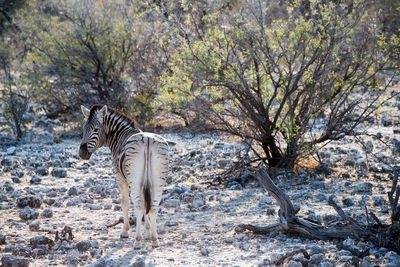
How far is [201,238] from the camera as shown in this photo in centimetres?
604

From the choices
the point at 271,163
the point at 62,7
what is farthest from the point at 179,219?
the point at 62,7

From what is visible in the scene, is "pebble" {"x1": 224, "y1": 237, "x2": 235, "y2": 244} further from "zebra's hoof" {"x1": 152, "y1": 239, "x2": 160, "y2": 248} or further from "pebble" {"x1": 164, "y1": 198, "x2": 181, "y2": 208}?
"pebble" {"x1": 164, "y1": 198, "x2": 181, "y2": 208}

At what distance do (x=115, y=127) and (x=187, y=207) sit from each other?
1.79m

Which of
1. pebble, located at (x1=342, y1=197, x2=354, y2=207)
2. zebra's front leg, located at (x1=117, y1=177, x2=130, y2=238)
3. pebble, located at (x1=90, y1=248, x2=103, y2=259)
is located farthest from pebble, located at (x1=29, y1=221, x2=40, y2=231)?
pebble, located at (x1=342, y1=197, x2=354, y2=207)

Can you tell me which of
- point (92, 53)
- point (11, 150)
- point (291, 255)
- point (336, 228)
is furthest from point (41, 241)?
point (92, 53)

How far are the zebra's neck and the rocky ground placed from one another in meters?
1.18

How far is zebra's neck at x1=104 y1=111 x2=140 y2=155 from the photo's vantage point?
6734mm

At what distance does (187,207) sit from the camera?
7566 mm

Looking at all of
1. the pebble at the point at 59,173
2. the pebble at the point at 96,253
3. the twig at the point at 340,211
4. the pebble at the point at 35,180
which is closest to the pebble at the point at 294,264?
the twig at the point at 340,211

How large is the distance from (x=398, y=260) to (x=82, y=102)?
476 inches

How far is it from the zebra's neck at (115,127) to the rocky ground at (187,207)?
1.18m

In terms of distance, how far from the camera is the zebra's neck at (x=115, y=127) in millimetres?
6734

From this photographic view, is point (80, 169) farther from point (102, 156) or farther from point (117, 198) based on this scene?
point (117, 198)

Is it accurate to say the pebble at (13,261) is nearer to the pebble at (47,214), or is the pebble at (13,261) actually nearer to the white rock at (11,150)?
the pebble at (47,214)
